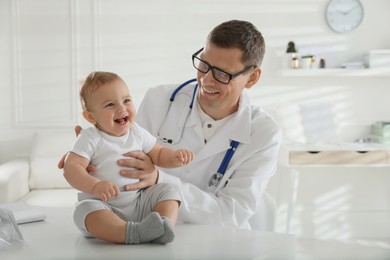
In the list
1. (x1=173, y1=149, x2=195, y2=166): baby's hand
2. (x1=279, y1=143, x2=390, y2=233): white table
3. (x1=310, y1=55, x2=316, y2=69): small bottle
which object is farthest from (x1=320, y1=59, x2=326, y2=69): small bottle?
(x1=173, y1=149, x2=195, y2=166): baby's hand

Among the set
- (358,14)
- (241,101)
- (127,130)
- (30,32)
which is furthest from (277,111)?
(127,130)

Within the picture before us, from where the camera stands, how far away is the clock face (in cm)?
496

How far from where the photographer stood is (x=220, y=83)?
6.59ft

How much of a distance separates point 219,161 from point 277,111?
2807 millimetres

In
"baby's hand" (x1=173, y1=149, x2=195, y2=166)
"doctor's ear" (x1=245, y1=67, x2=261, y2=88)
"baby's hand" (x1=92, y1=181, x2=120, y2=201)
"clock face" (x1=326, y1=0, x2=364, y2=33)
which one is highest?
"clock face" (x1=326, y1=0, x2=364, y2=33)

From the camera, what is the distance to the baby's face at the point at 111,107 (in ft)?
4.92

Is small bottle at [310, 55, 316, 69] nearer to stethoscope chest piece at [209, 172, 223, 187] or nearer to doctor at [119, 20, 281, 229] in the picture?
doctor at [119, 20, 281, 229]

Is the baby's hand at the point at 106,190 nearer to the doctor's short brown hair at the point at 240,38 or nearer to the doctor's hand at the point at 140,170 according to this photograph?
the doctor's hand at the point at 140,170

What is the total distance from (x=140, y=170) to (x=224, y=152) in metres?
0.61

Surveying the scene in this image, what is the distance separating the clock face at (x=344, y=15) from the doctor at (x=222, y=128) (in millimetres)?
3000

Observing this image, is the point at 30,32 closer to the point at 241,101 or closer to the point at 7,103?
the point at 7,103

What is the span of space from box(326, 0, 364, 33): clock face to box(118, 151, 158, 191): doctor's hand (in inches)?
147

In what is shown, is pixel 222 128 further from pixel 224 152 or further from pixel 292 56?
pixel 292 56

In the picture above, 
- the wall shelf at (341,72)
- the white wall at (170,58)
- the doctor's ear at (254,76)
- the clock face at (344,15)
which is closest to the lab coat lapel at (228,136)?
the doctor's ear at (254,76)
